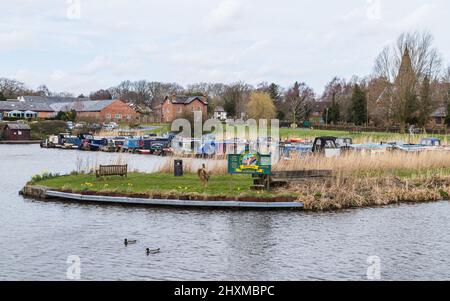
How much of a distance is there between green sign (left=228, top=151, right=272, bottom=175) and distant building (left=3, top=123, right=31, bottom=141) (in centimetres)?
7715

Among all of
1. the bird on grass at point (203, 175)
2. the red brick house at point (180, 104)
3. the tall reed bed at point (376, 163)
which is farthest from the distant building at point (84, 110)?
the bird on grass at point (203, 175)

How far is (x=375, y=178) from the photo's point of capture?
33.0m

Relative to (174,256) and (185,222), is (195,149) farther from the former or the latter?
(174,256)

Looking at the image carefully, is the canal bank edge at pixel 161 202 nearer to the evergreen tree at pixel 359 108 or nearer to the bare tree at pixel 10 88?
the evergreen tree at pixel 359 108

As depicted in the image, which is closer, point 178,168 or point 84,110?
point 178,168

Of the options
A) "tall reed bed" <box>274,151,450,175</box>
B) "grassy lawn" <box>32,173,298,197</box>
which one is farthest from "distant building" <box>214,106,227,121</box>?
"grassy lawn" <box>32,173,298,197</box>

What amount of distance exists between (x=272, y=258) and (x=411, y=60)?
67.1 m

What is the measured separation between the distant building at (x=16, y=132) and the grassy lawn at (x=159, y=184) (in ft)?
224

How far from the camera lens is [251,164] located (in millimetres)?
29984

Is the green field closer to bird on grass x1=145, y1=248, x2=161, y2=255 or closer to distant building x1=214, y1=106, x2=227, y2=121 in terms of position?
distant building x1=214, y1=106, x2=227, y2=121

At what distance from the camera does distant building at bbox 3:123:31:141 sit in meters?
98.6

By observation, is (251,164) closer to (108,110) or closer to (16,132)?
(16,132)

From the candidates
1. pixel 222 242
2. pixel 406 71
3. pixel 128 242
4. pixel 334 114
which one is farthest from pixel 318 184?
pixel 334 114

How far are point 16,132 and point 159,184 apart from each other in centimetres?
7525
